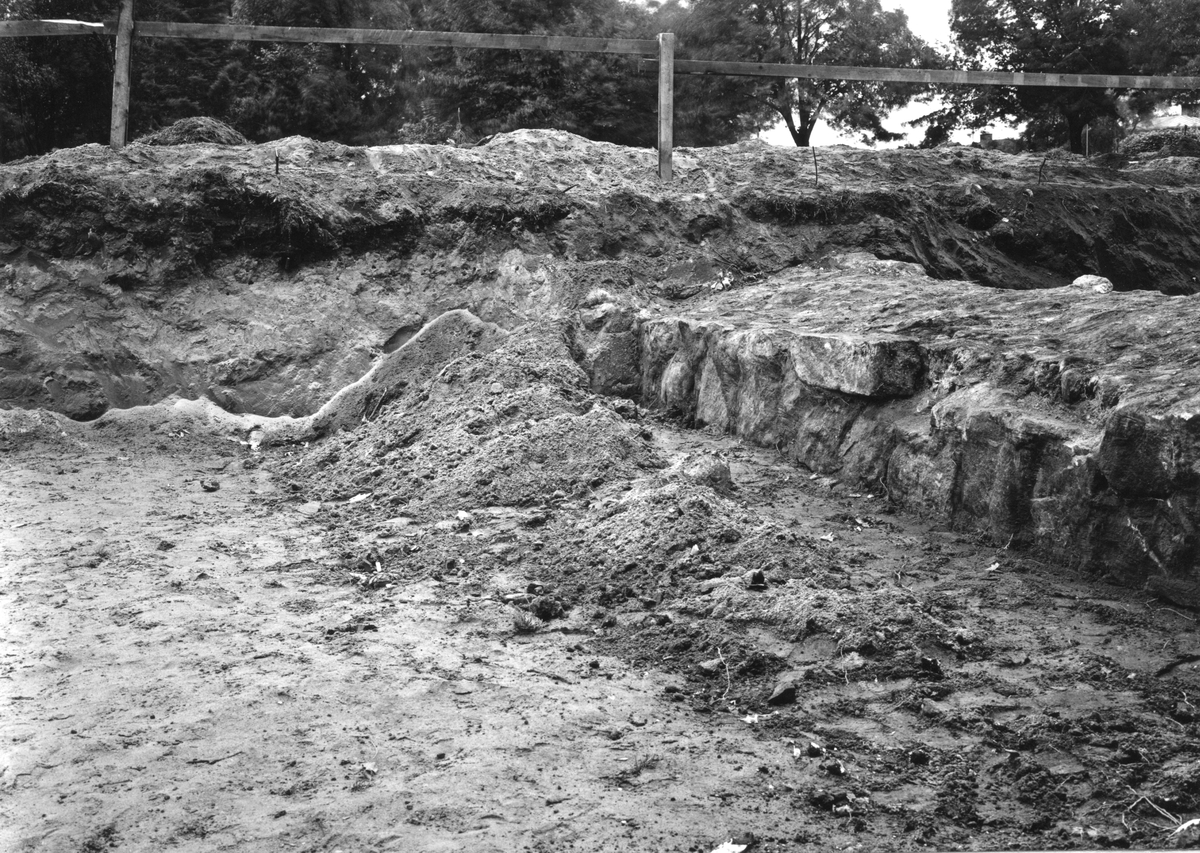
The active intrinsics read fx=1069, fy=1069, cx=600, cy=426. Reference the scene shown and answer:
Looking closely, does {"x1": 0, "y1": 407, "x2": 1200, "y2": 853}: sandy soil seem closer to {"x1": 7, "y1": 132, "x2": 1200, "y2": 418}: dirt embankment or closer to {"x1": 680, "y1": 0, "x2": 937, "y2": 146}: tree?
{"x1": 7, "y1": 132, "x2": 1200, "y2": 418}: dirt embankment

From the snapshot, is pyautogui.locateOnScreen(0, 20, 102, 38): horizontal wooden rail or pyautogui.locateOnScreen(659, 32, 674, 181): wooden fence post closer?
pyautogui.locateOnScreen(0, 20, 102, 38): horizontal wooden rail

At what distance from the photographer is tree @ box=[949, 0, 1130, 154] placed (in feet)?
63.6

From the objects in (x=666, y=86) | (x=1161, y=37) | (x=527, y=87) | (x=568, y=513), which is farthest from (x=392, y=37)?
(x=1161, y=37)

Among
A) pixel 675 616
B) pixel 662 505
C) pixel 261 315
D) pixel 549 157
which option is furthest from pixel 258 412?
pixel 675 616

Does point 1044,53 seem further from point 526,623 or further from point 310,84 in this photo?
point 526,623

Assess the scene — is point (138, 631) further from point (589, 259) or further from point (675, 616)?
point (589, 259)

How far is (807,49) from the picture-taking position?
795 inches

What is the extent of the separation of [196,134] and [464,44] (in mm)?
2777

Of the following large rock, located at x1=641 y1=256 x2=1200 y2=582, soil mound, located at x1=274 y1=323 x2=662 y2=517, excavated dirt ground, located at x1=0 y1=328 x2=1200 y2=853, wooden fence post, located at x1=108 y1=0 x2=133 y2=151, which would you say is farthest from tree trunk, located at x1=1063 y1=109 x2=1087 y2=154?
wooden fence post, located at x1=108 y1=0 x2=133 y2=151

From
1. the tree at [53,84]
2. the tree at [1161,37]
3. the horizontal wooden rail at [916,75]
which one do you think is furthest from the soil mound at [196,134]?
the tree at [1161,37]

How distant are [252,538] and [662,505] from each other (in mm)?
2346

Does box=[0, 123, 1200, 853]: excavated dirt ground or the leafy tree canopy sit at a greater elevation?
the leafy tree canopy

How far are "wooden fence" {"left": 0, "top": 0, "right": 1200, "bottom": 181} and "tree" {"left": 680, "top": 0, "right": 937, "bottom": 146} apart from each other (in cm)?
900

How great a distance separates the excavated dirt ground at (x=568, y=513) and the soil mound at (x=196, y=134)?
537mm
